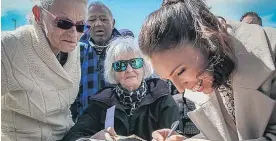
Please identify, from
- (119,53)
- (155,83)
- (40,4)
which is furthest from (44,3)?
(155,83)

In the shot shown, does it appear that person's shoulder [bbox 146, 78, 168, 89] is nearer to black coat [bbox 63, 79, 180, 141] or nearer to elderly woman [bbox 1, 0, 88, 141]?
black coat [bbox 63, 79, 180, 141]

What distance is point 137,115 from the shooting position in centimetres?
107

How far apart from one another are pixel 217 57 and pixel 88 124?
477 millimetres

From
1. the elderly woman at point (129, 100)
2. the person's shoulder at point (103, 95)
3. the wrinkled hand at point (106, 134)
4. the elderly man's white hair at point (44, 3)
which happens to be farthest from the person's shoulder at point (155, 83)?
the elderly man's white hair at point (44, 3)

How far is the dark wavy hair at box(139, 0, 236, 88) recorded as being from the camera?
710mm

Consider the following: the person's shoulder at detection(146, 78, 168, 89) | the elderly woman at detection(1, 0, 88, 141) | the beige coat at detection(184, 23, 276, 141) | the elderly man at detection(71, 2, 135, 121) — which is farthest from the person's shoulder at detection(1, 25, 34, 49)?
the beige coat at detection(184, 23, 276, 141)

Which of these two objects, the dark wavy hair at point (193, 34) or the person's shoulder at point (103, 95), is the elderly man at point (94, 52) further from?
the dark wavy hair at point (193, 34)

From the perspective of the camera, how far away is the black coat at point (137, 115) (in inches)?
41.7

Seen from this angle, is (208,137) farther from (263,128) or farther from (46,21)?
(46,21)

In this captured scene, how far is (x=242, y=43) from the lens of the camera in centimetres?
73

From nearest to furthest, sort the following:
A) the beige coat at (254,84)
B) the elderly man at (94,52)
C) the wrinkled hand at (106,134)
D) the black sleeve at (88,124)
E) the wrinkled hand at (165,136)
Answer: the beige coat at (254,84) → the wrinkled hand at (165,136) → the wrinkled hand at (106,134) → the black sleeve at (88,124) → the elderly man at (94,52)

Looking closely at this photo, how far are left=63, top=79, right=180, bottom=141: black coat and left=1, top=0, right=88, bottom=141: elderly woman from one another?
0.06 metres

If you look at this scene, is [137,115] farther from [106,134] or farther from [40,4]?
[40,4]

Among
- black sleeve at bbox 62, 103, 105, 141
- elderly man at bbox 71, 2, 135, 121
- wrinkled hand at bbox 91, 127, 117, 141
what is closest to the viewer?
wrinkled hand at bbox 91, 127, 117, 141
